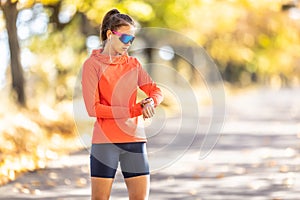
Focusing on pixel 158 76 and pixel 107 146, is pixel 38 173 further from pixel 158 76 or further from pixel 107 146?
pixel 158 76

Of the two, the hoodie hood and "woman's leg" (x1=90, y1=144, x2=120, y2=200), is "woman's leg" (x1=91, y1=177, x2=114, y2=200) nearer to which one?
"woman's leg" (x1=90, y1=144, x2=120, y2=200)

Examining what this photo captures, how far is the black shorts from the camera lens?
16.5ft

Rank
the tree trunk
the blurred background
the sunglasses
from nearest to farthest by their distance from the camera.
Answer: the sunglasses, the blurred background, the tree trunk

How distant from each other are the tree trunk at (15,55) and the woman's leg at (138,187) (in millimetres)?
12151

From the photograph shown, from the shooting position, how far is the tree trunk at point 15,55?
16.9 m

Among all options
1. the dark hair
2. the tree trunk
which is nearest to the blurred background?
the tree trunk

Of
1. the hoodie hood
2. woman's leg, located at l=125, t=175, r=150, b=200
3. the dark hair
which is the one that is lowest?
woman's leg, located at l=125, t=175, r=150, b=200

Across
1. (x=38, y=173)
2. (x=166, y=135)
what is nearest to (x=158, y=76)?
(x=166, y=135)

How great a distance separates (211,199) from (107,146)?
3.75m

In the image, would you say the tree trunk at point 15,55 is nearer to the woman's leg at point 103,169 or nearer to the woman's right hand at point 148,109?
the woman's leg at point 103,169

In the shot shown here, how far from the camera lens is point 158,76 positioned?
29922 mm

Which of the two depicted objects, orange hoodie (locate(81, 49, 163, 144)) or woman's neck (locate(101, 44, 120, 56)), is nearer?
orange hoodie (locate(81, 49, 163, 144))

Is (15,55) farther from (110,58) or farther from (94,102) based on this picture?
(94,102)

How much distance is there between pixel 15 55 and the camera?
18219mm
